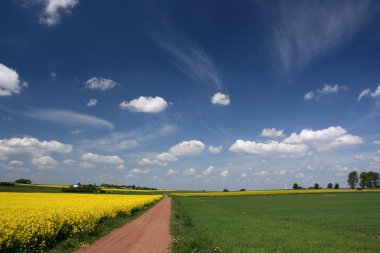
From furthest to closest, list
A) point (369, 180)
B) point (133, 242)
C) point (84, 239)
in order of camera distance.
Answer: point (369, 180)
point (84, 239)
point (133, 242)

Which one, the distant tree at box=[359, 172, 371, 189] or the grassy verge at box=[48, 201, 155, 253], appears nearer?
the grassy verge at box=[48, 201, 155, 253]

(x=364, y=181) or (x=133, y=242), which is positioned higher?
(x=364, y=181)

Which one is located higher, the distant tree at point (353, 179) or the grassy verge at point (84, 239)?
the distant tree at point (353, 179)

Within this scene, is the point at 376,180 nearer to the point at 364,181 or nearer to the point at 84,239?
the point at 364,181

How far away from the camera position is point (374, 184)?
586 feet

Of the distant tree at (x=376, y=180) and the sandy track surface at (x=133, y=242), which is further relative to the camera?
the distant tree at (x=376, y=180)

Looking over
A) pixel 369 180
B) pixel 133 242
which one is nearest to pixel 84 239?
pixel 133 242

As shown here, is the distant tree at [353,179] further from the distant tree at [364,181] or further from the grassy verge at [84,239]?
the grassy verge at [84,239]

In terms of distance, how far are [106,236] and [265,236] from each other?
906 centimetres

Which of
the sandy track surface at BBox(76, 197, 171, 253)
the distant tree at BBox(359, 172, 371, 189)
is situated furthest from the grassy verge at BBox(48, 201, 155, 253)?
the distant tree at BBox(359, 172, 371, 189)

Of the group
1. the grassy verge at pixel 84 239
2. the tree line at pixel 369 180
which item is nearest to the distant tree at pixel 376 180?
the tree line at pixel 369 180

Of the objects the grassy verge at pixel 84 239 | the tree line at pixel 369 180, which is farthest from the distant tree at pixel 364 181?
the grassy verge at pixel 84 239

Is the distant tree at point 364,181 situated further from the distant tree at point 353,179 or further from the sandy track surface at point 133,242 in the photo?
the sandy track surface at point 133,242

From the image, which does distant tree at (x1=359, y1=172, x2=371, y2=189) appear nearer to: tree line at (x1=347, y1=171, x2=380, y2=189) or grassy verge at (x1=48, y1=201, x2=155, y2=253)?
tree line at (x1=347, y1=171, x2=380, y2=189)
